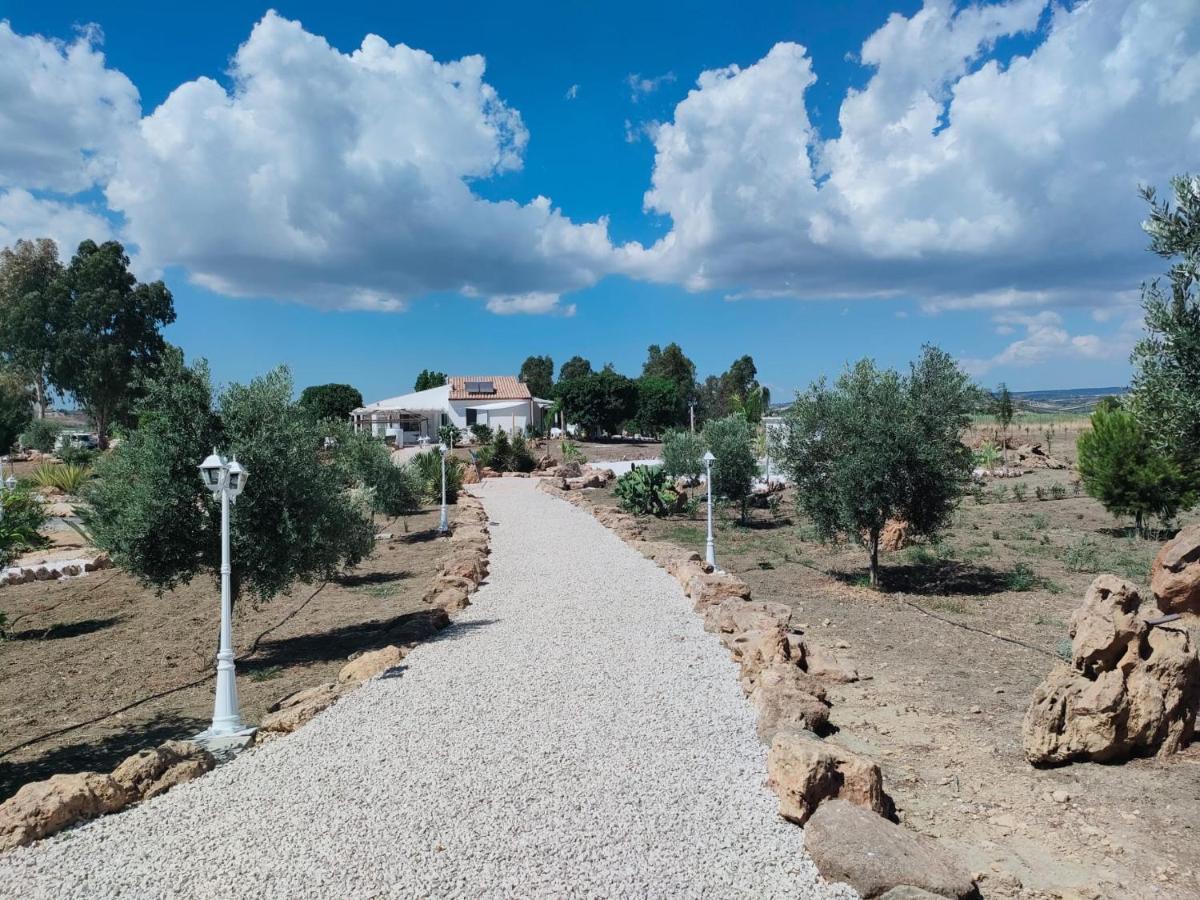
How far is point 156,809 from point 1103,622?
6.45 metres

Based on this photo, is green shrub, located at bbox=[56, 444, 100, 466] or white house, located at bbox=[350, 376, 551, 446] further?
white house, located at bbox=[350, 376, 551, 446]

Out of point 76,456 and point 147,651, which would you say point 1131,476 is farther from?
point 76,456

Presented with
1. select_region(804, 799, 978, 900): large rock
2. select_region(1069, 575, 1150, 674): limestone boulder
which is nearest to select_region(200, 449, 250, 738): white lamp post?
select_region(804, 799, 978, 900): large rock

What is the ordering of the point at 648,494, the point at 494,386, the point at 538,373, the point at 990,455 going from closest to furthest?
the point at 648,494 < the point at 990,455 < the point at 494,386 < the point at 538,373

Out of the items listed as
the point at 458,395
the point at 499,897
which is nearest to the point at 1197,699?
the point at 499,897

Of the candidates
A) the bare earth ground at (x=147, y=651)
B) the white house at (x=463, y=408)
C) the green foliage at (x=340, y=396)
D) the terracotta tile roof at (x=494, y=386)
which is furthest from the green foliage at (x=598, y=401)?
the bare earth ground at (x=147, y=651)

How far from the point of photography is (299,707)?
22.7 ft

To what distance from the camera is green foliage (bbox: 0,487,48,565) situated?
596cm

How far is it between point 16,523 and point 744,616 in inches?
276

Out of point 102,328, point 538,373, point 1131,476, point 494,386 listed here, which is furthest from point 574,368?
point 1131,476

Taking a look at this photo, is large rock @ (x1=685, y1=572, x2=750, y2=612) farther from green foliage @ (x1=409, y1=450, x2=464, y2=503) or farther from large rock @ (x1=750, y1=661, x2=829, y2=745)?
green foliage @ (x1=409, y1=450, x2=464, y2=503)

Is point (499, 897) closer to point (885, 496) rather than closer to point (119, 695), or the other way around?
point (119, 695)

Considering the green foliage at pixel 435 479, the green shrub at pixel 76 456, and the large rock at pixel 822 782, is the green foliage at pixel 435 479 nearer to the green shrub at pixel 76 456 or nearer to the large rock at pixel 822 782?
the green shrub at pixel 76 456

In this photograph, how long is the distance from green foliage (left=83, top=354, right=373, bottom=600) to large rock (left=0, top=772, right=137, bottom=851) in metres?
4.26
